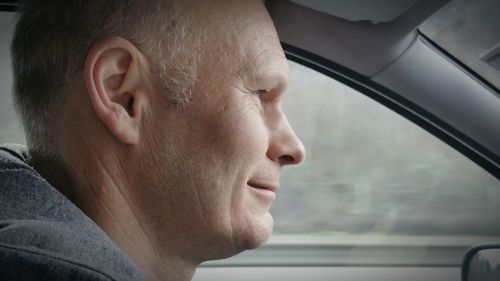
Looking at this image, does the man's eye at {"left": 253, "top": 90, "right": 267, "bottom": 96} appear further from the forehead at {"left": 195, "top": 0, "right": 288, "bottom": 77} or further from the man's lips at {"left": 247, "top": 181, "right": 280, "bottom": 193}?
the man's lips at {"left": 247, "top": 181, "right": 280, "bottom": 193}

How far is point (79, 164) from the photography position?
1542mm

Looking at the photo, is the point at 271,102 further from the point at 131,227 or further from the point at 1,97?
the point at 1,97

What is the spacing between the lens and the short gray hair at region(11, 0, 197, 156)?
61.5 inches

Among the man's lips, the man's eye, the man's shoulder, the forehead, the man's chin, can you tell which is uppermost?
the forehead

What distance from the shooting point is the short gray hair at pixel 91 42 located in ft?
5.13

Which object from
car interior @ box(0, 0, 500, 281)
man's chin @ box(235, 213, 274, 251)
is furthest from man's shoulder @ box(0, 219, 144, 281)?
car interior @ box(0, 0, 500, 281)

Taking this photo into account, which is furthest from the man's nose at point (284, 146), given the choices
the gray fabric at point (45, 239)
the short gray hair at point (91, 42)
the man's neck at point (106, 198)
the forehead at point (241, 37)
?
the gray fabric at point (45, 239)

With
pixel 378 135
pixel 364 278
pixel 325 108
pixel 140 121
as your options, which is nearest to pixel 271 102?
pixel 140 121

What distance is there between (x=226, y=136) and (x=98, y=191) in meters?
0.34

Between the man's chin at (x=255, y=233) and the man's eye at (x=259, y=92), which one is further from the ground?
the man's eye at (x=259, y=92)

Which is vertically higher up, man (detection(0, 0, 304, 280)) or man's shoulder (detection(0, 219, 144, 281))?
man (detection(0, 0, 304, 280))

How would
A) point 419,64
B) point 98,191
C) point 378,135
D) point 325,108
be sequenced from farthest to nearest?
point 378,135
point 325,108
point 419,64
point 98,191

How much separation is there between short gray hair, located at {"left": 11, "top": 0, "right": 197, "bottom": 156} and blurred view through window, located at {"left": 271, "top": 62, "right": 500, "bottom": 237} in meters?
1.14

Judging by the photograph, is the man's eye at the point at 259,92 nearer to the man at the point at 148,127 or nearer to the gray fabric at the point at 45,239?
the man at the point at 148,127
